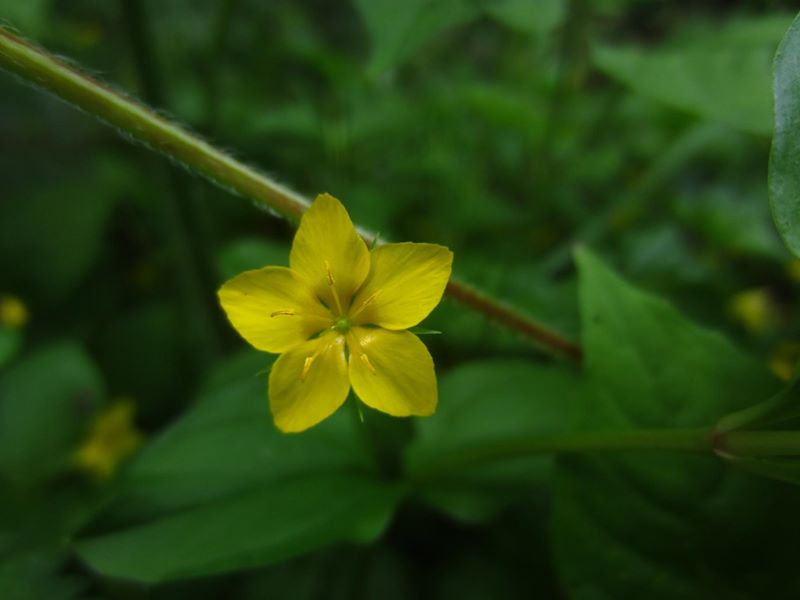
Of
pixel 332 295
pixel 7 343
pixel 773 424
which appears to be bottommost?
pixel 7 343

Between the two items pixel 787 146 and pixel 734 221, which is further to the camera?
pixel 734 221

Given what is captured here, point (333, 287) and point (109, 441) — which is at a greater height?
point (333, 287)

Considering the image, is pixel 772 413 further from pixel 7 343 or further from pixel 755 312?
pixel 755 312

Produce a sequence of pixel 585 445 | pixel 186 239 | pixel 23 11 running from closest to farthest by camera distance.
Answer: pixel 585 445, pixel 23 11, pixel 186 239

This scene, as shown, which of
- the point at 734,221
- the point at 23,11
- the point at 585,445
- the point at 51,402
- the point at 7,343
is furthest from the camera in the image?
the point at 734,221

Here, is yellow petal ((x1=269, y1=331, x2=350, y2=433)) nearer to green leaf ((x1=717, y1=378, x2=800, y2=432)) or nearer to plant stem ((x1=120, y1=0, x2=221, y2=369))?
green leaf ((x1=717, y1=378, x2=800, y2=432))

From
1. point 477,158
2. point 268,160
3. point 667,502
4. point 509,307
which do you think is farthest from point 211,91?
point 667,502

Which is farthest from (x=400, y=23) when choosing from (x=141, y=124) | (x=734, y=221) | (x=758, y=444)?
(x=734, y=221)

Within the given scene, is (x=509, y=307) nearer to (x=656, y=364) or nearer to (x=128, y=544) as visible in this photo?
(x=656, y=364)
